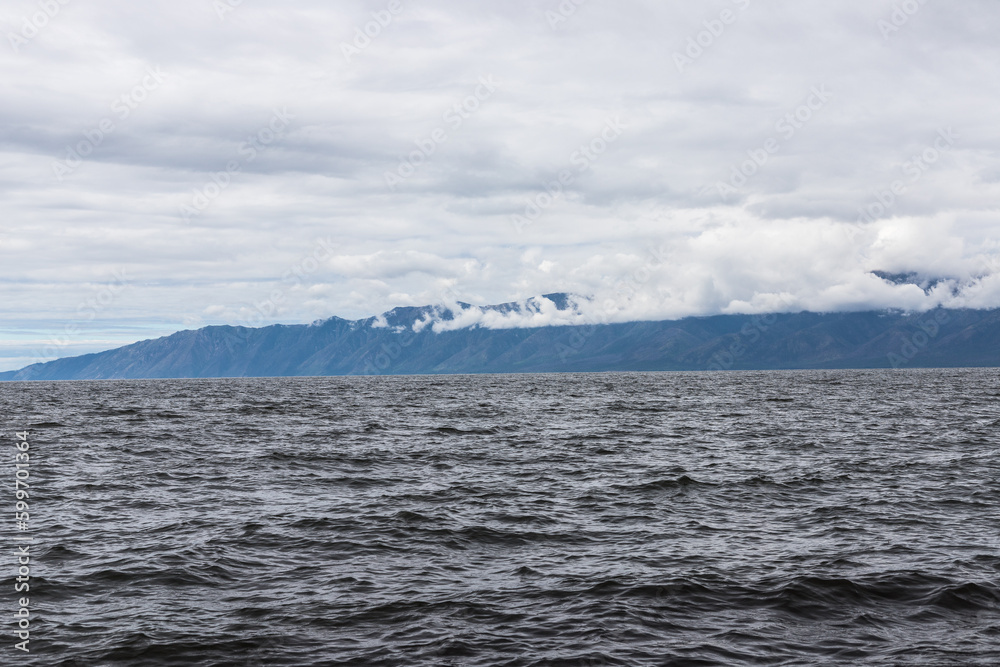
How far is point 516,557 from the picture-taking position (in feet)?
60.9

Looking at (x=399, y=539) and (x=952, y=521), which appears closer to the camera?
(x=399, y=539)

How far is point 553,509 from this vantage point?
24.1 meters

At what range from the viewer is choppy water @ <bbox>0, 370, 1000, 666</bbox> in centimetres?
1294

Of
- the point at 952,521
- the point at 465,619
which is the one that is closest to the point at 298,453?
the point at 465,619

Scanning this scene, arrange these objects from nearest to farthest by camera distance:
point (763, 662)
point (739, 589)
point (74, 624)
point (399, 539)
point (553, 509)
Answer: point (763, 662) → point (74, 624) → point (739, 589) → point (399, 539) → point (553, 509)

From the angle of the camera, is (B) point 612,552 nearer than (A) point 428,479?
Yes

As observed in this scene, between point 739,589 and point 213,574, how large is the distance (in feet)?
38.4

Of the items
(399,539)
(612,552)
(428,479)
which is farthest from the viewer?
(428,479)

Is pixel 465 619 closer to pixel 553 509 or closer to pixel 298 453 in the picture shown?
pixel 553 509

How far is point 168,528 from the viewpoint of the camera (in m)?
21.5

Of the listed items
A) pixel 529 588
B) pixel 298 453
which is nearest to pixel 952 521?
pixel 529 588

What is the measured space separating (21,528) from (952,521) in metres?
26.9

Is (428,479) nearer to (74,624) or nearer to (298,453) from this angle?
(298,453)

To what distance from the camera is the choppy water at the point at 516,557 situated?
12938 mm
